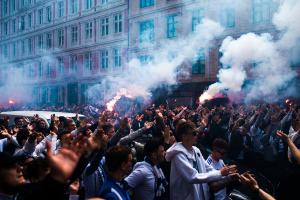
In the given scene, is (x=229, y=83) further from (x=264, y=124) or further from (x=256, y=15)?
(x=264, y=124)

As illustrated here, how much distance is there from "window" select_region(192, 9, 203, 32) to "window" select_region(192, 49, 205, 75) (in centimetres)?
160

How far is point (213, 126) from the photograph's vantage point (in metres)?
9.57

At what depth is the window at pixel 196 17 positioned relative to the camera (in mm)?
22219

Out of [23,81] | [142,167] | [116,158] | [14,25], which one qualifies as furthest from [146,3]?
[116,158]

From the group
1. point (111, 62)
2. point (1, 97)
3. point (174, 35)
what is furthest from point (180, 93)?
point (1, 97)

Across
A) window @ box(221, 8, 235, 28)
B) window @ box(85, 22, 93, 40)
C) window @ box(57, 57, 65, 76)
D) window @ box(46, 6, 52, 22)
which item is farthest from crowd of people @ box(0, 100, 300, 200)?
window @ box(46, 6, 52, 22)

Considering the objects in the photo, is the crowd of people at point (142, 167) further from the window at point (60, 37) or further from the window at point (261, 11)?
the window at point (60, 37)

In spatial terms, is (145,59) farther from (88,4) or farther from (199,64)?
(88,4)

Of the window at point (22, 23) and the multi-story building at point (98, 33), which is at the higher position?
the window at point (22, 23)

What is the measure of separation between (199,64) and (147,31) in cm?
560

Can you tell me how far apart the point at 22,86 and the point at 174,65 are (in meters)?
23.7

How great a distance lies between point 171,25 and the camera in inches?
993

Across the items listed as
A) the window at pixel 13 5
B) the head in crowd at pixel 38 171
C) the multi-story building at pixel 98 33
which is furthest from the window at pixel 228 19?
the window at pixel 13 5

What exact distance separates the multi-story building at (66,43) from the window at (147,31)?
2.46 metres
